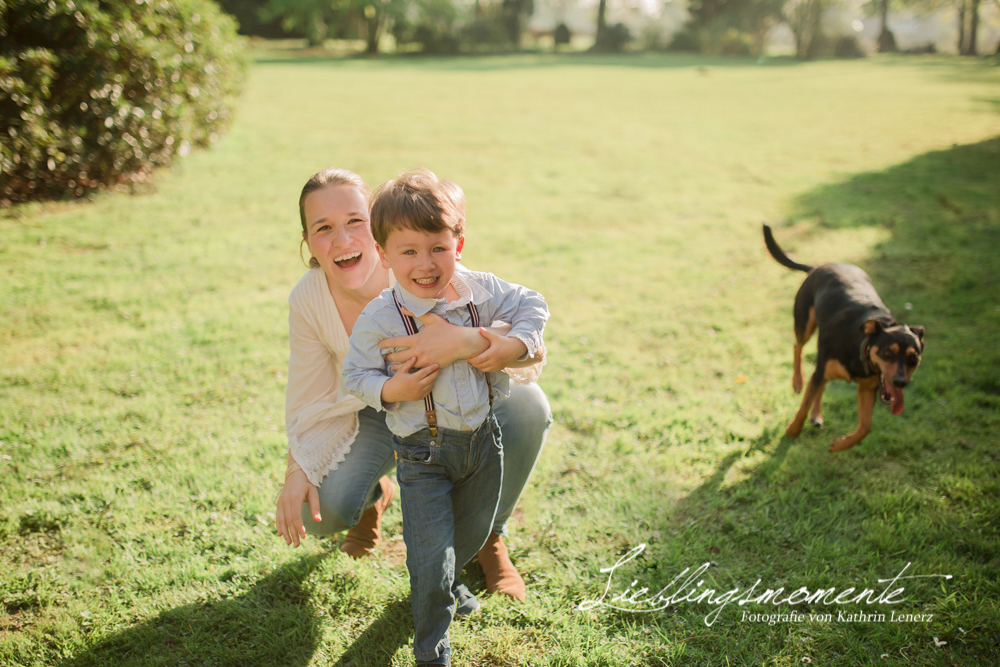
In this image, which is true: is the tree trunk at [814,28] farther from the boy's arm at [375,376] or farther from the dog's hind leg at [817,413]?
the boy's arm at [375,376]

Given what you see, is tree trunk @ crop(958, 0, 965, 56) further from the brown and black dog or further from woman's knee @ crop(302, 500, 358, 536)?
woman's knee @ crop(302, 500, 358, 536)

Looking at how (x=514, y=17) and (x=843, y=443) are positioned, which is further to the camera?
(x=514, y=17)

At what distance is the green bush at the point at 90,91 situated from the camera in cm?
636

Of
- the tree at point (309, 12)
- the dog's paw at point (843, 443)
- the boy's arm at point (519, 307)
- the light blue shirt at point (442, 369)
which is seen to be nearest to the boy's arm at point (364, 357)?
the light blue shirt at point (442, 369)

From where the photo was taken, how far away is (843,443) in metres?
3.20

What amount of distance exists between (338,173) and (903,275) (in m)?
5.49

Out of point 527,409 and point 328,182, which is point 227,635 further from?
point 328,182

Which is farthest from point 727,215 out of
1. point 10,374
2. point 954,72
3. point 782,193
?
point 954,72

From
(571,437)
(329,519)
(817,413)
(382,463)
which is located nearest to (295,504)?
(329,519)

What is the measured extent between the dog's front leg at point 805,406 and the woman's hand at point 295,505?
2724mm

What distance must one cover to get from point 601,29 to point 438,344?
140 ft

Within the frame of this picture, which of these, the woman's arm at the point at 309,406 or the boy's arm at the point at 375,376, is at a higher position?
the boy's arm at the point at 375,376

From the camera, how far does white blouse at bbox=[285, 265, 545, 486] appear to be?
2510 mm

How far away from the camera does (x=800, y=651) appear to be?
2281 millimetres
